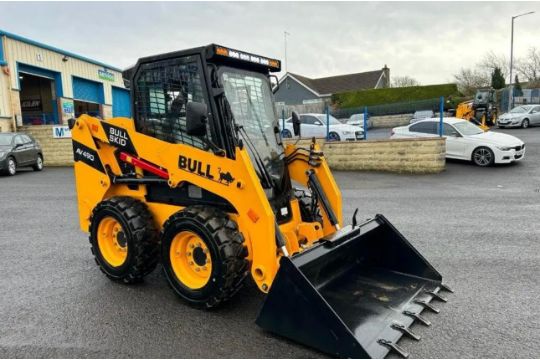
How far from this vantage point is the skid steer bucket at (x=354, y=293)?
10.2 ft

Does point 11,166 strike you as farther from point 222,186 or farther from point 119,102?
point 119,102

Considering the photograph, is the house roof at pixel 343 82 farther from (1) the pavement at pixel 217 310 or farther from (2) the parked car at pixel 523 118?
(1) the pavement at pixel 217 310

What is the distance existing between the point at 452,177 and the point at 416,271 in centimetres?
892

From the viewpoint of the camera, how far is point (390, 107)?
1097 inches

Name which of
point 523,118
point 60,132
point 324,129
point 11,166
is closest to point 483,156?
point 324,129

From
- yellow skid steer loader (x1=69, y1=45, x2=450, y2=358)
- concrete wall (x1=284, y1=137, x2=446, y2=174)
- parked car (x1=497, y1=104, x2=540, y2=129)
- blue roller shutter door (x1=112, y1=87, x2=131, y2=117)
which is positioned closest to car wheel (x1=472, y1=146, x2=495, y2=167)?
concrete wall (x1=284, y1=137, x2=446, y2=174)

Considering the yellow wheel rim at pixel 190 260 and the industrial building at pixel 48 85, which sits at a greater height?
the industrial building at pixel 48 85

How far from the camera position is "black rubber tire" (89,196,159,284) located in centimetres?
429

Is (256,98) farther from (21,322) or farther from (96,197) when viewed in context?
(21,322)

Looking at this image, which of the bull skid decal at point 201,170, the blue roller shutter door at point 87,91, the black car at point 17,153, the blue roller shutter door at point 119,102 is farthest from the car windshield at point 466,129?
the blue roller shutter door at point 119,102

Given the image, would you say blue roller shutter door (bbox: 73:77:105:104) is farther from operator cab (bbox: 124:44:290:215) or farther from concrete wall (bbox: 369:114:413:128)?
operator cab (bbox: 124:44:290:215)

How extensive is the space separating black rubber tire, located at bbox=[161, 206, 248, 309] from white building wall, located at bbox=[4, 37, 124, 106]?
1461cm

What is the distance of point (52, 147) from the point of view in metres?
19.0

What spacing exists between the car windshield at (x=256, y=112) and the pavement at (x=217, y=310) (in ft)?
4.70
